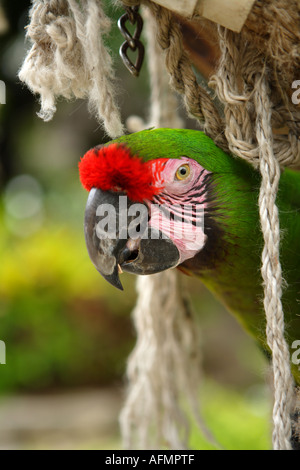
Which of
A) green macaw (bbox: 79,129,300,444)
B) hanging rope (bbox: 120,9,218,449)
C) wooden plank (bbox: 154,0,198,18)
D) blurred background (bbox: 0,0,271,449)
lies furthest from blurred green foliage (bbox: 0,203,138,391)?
wooden plank (bbox: 154,0,198,18)

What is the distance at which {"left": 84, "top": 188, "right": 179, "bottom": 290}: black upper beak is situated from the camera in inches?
28.3

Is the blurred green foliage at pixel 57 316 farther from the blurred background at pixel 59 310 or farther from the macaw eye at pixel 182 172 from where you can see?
Result: the macaw eye at pixel 182 172

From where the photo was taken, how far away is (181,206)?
750 millimetres

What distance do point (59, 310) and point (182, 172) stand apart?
243 centimetres

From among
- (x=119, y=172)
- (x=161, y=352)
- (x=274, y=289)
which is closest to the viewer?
(x=274, y=289)

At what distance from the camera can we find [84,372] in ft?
10.8

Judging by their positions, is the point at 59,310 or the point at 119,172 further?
the point at 59,310

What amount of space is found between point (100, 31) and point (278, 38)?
250 millimetres

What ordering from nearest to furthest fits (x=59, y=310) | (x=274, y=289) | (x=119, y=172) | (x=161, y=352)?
(x=274, y=289)
(x=119, y=172)
(x=161, y=352)
(x=59, y=310)

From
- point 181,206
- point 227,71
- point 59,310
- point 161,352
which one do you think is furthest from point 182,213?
point 59,310

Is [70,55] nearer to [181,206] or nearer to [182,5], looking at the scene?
[182,5]

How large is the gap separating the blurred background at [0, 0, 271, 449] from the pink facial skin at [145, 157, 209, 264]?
1748mm

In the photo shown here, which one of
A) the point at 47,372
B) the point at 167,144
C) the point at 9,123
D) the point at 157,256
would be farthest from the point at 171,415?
the point at 9,123

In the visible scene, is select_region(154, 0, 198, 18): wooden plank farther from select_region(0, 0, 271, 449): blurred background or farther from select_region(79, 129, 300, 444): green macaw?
select_region(0, 0, 271, 449): blurred background
